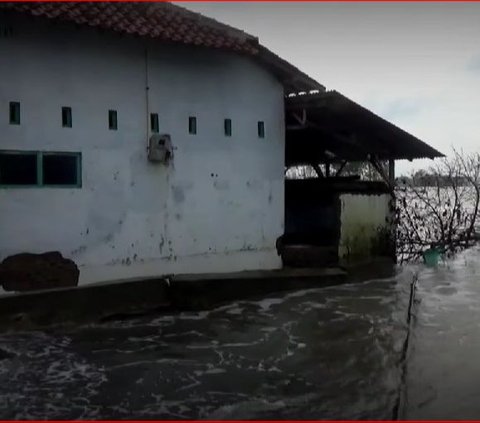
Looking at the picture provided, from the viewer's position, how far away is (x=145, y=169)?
32.4 feet

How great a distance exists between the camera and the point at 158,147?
9.87 meters

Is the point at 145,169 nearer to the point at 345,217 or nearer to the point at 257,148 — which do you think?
the point at 257,148

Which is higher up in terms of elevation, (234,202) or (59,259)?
(234,202)

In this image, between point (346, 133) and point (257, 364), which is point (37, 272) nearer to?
point (257, 364)

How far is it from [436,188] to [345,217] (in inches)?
238

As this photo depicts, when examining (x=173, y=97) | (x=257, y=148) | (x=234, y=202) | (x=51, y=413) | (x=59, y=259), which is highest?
(x=173, y=97)

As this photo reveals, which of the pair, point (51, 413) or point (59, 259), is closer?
point (51, 413)

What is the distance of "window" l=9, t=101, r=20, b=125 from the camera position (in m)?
8.48

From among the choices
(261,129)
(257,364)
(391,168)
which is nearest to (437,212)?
(391,168)

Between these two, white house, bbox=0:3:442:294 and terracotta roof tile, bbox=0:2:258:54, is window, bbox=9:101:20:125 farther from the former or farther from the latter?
terracotta roof tile, bbox=0:2:258:54

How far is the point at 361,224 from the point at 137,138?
247 inches

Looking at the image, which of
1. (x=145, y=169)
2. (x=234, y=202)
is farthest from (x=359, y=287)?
(x=145, y=169)

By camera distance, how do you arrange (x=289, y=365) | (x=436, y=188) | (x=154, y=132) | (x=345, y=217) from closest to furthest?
(x=289, y=365)
(x=154, y=132)
(x=345, y=217)
(x=436, y=188)

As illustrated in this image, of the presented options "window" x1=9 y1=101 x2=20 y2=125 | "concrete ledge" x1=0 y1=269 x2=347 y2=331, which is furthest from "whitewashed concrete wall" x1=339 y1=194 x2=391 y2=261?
"window" x1=9 y1=101 x2=20 y2=125
